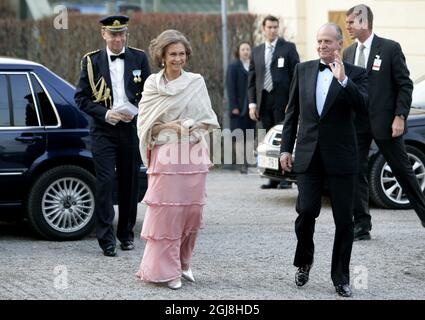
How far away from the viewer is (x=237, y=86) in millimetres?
18016

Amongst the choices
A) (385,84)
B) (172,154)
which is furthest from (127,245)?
(385,84)

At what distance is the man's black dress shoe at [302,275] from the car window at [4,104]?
355cm

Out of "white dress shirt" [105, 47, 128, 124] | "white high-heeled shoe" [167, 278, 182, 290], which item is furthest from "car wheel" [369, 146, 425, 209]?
"white high-heeled shoe" [167, 278, 182, 290]

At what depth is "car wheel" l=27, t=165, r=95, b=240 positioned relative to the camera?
38.1 feet

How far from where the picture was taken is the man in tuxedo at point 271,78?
51.6 ft

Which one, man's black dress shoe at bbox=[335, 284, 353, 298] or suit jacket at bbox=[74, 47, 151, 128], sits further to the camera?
suit jacket at bbox=[74, 47, 151, 128]

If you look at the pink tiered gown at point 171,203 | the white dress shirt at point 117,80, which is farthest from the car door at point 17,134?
the pink tiered gown at point 171,203

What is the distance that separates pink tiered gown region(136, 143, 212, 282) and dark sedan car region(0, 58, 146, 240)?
2.30 m

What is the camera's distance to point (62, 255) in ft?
36.1

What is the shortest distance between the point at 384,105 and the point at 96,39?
28.7 feet

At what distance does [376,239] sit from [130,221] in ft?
7.56

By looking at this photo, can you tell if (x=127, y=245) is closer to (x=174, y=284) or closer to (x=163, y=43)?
(x=174, y=284)

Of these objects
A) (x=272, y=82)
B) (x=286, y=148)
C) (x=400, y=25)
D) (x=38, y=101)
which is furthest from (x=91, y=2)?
(x=286, y=148)

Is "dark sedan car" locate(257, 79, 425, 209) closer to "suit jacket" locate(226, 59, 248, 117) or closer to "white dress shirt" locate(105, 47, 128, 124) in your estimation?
"white dress shirt" locate(105, 47, 128, 124)
